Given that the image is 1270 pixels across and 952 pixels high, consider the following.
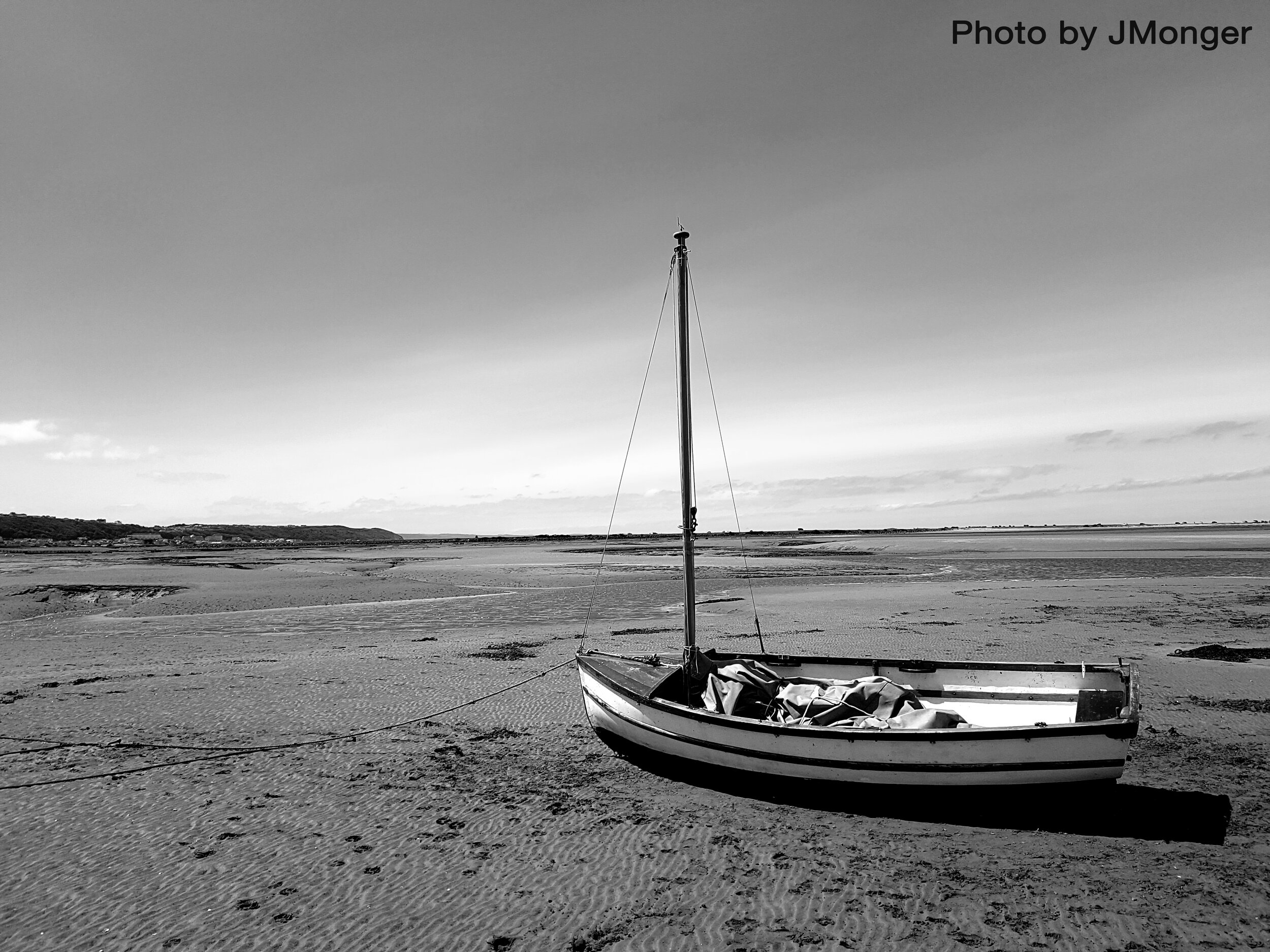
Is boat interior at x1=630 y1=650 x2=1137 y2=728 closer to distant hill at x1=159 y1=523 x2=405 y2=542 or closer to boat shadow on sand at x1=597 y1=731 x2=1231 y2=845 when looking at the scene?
boat shadow on sand at x1=597 y1=731 x2=1231 y2=845

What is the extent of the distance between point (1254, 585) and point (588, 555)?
5494cm

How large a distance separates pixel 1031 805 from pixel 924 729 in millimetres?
1493

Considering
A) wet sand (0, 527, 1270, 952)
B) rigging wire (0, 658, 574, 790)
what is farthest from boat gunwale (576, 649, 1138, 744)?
rigging wire (0, 658, 574, 790)

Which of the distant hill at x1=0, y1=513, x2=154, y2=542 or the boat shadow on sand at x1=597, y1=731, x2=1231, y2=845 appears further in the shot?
the distant hill at x1=0, y1=513, x2=154, y2=542

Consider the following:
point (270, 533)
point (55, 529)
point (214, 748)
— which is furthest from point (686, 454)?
point (270, 533)

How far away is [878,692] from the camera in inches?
423

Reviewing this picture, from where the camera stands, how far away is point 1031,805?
9.12 metres

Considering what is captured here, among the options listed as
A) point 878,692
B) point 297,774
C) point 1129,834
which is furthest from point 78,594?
point 1129,834

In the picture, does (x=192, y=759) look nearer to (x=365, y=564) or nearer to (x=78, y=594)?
(x=78, y=594)

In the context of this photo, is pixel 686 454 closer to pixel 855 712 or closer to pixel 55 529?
pixel 855 712

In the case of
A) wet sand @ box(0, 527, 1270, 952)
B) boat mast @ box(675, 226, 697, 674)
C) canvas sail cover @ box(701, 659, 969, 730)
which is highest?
boat mast @ box(675, 226, 697, 674)

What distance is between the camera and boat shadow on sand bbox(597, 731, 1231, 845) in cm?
843

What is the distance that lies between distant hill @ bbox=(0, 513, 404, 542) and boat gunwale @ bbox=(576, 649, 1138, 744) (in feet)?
435

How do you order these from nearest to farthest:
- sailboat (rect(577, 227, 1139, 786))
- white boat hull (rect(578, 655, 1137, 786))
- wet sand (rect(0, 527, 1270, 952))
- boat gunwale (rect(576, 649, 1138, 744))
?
wet sand (rect(0, 527, 1270, 952)) < boat gunwale (rect(576, 649, 1138, 744)) < white boat hull (rect(578, 655, 1137, 786)) < sailboat (rect(577, 227, 1139, 786))
